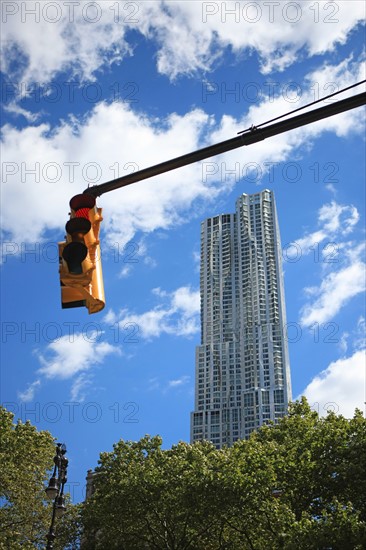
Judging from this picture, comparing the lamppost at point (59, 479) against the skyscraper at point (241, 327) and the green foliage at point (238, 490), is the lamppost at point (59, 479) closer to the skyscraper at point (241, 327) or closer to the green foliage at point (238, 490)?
the green foliage at point (238, 490)

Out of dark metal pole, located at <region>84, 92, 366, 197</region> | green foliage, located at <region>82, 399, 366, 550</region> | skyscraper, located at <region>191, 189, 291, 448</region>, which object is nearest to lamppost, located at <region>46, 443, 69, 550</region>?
green foliage, located at <region>82, 399, 366, 550</region>

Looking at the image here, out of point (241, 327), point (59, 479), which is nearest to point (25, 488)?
point (59, 479)

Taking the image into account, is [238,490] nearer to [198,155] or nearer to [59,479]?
[59,479]

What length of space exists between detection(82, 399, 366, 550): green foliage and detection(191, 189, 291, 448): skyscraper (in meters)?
109

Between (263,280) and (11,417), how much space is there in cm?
13383

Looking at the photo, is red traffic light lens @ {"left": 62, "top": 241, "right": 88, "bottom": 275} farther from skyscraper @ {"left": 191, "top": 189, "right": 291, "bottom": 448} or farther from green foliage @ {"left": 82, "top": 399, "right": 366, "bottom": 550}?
skyscraper @ {"left": 191, "top": 189, "right": 291, "bottom": 448}

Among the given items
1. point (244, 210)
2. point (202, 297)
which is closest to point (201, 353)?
point (202, 297)

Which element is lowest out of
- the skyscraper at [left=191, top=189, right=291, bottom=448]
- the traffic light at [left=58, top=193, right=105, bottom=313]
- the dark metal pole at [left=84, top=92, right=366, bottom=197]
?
the traffic light at [left=58, top=193, right=105, bottom=313]

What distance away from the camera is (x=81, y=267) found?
576 centimetres

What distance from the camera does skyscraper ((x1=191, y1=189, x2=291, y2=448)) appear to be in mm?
147750

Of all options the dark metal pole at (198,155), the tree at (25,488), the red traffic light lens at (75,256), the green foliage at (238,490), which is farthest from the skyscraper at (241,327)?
the red traffic light lens at (75,256)

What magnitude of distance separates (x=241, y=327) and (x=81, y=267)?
513 feet

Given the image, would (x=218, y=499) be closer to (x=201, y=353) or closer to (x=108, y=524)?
(x=108, y=524)

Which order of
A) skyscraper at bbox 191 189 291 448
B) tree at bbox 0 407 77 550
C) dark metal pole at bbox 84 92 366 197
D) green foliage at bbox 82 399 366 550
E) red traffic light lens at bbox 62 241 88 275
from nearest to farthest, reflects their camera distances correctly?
1. red traffic light lens at bbox 62 241 88 275
2. dark metal pole at bbox 84 92 366 197
3. green foliage at bbox 82 399 366 550
4. tree at bbox 0 407 77 550
5. skyscraper at bbox 191 189 291 448
